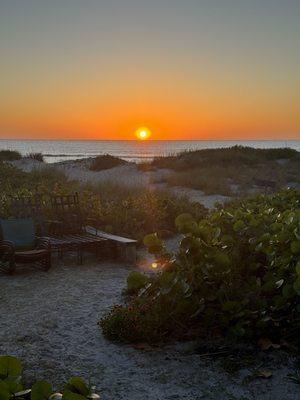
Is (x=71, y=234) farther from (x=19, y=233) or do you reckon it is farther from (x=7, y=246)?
(x=7, y=246)

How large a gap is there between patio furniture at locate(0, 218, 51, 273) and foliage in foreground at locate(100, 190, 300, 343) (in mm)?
3220

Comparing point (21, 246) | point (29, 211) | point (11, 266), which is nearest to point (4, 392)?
point (11, 266)

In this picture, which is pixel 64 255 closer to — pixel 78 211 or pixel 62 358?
pixel 78 211

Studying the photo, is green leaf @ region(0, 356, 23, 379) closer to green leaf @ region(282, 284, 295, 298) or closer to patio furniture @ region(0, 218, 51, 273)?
green leaf @ region(282, 284, 295, 298)

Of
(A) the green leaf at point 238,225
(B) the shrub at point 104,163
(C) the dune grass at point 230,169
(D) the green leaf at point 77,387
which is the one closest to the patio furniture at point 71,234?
(A) the green leaf at point 238,225

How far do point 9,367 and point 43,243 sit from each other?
7197 millimetres

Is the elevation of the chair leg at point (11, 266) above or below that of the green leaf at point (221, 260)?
below

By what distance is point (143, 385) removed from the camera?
4.53 m

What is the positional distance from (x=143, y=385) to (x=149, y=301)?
→ 1239mm

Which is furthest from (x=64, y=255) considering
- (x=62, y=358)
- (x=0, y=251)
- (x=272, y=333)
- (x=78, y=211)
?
(x=272, y=333)

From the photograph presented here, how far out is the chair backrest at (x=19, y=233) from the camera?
362 inches

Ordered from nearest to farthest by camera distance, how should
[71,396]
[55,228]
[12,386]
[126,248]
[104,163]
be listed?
[71,396] < [12,386] < [126,248] < [55,228] < [104,163]

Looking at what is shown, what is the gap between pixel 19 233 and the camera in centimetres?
929

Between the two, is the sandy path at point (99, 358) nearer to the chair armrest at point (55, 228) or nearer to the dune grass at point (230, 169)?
the chair armrest at point (55, 228)
